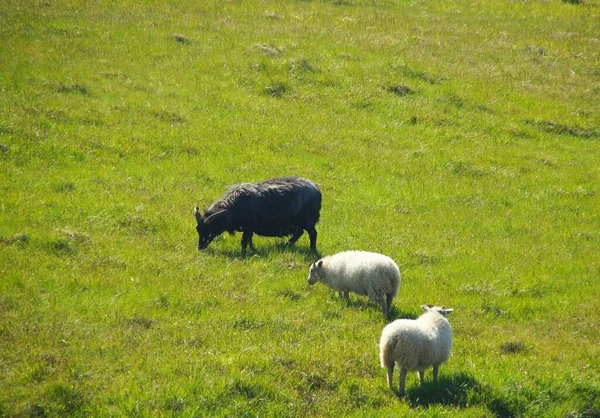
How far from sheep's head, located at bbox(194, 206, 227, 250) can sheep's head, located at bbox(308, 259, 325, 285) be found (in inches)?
122

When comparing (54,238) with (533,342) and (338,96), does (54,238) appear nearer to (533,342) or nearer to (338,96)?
(533,342)

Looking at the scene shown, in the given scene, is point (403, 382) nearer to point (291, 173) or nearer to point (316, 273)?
point (316, 273)

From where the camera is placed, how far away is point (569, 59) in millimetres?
36375

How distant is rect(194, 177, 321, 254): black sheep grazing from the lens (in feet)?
62.7

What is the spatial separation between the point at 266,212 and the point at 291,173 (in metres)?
4.87

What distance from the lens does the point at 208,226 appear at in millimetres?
18969

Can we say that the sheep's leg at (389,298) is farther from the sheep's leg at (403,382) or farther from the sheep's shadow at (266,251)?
the sheep's shadow at (266,251)

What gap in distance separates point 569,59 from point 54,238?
26.6 m

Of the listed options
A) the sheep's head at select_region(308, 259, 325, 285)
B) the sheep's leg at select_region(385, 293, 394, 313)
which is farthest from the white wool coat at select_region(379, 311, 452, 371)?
the sheep's head at select_region(308, 259, 325, 285)

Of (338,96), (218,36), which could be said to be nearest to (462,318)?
(338,96)

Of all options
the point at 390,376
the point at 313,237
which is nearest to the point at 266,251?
the point at 313,237

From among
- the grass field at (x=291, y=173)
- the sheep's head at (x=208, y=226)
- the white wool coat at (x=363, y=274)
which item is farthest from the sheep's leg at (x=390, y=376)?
the sheep's head at (x=208, y=226)

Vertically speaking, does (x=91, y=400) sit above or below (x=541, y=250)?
above

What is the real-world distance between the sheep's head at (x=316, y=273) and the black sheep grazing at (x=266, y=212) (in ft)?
8.13
